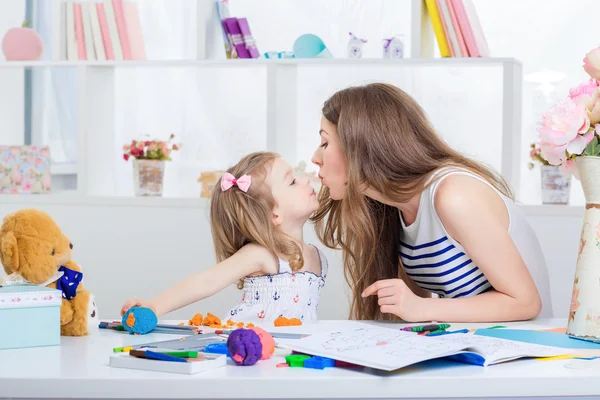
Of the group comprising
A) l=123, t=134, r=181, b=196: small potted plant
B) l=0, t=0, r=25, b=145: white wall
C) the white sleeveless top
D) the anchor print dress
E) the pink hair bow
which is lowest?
the anchor print dress

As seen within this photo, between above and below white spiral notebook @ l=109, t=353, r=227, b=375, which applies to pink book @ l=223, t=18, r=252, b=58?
above

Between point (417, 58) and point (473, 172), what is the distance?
53.3 inches

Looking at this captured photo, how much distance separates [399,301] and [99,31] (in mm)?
2387

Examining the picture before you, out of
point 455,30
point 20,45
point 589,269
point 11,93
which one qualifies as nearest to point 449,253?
A: point 589,269

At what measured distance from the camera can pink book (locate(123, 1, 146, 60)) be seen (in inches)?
138

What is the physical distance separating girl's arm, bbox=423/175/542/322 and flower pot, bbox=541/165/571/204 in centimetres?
146

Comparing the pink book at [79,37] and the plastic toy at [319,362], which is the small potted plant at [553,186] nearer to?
the pink book at [79,37]

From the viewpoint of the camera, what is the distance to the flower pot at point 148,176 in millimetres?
3490

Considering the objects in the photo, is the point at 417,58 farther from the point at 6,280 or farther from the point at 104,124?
the point at 6,280

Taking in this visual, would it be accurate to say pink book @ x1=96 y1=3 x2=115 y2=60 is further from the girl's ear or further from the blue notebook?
the blue notebook

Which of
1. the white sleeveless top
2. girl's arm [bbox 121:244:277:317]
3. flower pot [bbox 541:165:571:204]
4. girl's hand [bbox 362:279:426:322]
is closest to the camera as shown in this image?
girl's hand [bbox 362:279:426:322]

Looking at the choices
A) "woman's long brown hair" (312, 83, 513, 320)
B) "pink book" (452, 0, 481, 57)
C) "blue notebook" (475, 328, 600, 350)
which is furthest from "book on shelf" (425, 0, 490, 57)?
"blue notebook" (475, 328, 600, 350)

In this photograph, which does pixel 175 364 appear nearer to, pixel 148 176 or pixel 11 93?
pixel 148 176

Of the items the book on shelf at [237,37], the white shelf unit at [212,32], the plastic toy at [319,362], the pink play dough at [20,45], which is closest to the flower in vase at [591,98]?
the plastic toy at [319,362]
